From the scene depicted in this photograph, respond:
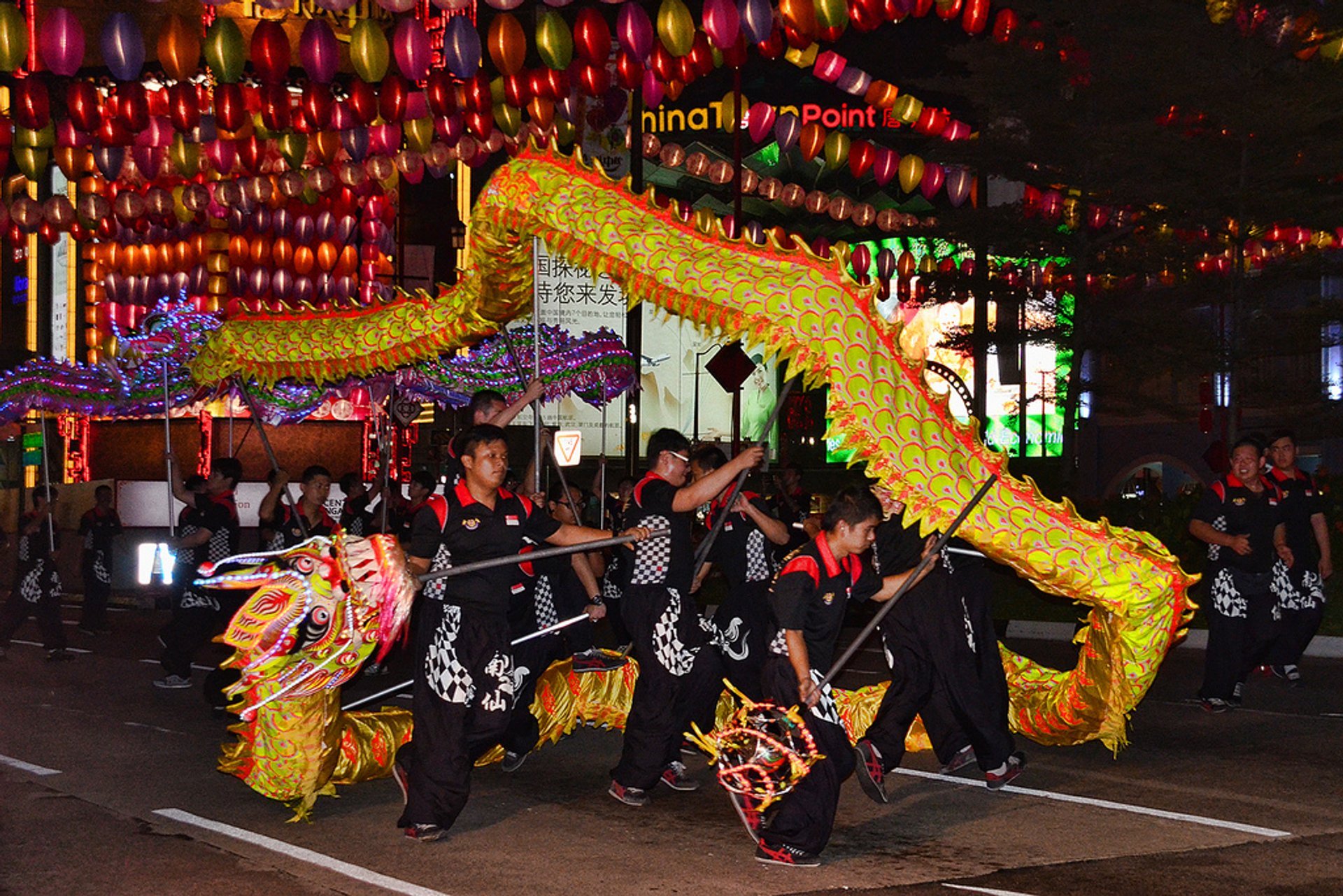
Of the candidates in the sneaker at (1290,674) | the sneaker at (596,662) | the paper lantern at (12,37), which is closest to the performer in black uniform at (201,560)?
the paper lantern at (12,37)

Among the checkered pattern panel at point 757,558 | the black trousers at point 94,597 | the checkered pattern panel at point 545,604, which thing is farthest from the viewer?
the black trousers at point 94,597

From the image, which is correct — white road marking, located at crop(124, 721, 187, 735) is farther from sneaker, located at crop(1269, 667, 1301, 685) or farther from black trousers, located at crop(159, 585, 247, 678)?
sneaker, located at crop(1269, 667, 1301, 685)

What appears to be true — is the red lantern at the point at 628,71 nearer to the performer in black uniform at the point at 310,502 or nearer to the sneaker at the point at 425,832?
the performer in black uniform at the point at 310,502

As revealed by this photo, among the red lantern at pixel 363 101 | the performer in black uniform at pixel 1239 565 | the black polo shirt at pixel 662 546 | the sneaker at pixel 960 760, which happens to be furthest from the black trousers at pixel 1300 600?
the red lantern at pixel 363 101

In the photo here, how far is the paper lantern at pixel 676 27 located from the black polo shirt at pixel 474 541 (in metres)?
5.88

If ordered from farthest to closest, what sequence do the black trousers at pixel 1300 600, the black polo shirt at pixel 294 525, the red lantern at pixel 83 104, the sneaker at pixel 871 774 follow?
1. the red lantern at pixel 83 104
2. the black trousers at pixel 1300 600
3. the black polo shirt at pixel 294 525
4. the sneaker at pixel 871 774

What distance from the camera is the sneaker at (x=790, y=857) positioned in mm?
6156

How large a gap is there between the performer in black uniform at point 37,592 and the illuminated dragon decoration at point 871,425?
766 centimetres

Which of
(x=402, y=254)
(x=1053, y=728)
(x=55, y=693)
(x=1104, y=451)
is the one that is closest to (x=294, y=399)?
(x=55, y=693)

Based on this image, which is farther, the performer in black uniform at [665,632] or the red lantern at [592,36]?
the red lantern at [592,36]

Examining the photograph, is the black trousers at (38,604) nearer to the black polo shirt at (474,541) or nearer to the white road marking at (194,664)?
the white road marking at (194,664)

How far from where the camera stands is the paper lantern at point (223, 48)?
1192 centimetres

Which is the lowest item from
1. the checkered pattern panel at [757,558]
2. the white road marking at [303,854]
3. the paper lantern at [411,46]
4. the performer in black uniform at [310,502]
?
the white road marking at [303,854]

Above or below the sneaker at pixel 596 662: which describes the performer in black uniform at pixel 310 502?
above
